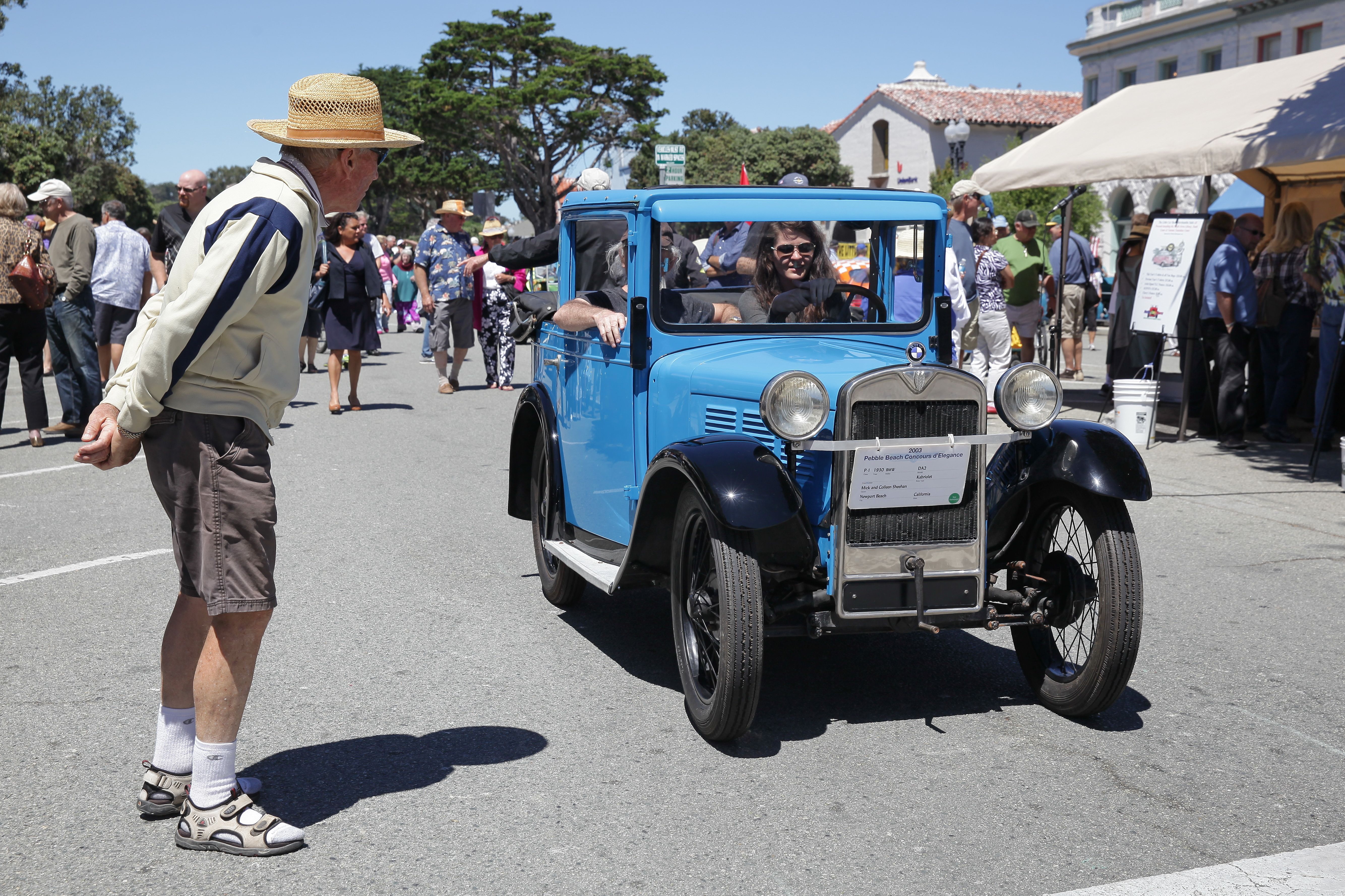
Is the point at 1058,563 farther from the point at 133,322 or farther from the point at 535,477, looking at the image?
the point at 133,322

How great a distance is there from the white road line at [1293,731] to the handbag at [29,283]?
28.0ft

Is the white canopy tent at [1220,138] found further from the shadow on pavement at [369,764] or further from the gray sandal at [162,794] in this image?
the gray sandal at [162,794]

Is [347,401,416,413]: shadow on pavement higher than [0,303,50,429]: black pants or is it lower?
lower

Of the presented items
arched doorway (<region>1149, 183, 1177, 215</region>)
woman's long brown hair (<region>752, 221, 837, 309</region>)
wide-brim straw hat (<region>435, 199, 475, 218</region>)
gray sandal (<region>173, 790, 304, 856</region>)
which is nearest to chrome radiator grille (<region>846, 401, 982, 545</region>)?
woman's long brown hair (<region>752, 221, 837, 309</region>)

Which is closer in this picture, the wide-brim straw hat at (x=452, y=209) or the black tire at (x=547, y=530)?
the black tire at (x=547, y=530)

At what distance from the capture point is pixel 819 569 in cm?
395

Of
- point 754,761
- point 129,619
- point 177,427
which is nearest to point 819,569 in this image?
point 754,761

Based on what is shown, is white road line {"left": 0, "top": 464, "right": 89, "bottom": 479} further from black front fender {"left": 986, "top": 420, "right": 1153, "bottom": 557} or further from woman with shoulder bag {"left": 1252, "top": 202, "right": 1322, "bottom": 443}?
woman with shoulder bag {"left": 1252, "top": 202, "right": 1322, "bottom": 443}

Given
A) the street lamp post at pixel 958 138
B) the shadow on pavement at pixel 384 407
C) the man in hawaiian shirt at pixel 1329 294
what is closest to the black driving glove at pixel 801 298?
the man in hawaiian shirt at pixel 1329 294

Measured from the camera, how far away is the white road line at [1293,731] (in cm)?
383

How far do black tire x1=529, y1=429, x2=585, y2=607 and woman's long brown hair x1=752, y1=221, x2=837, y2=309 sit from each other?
125 centimetres

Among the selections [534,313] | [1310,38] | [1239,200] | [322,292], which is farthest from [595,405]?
[1310,38]

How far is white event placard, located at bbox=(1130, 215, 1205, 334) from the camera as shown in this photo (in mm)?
10578

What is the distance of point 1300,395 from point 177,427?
431 inches
